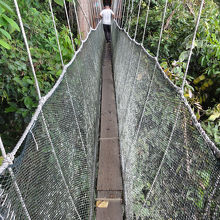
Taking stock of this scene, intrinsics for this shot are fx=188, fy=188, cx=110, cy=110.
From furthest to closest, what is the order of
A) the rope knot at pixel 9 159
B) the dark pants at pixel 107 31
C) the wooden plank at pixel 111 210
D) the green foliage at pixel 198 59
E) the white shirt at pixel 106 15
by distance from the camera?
1. the dark pants at pixel 107 31
2. the white shirt at pixel 106 15
3. the green foliage at pixel 198 59
4. the wooden plank at pixel 111 210
5. the rope knot at pixel 9 159

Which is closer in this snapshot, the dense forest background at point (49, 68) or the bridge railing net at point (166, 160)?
the bridge railing net at point (166, 160)

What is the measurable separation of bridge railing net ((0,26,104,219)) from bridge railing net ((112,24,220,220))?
349mm

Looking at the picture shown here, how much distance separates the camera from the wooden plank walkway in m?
1.40

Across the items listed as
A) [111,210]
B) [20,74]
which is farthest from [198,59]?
[20,74]

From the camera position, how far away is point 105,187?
1531 millimetres

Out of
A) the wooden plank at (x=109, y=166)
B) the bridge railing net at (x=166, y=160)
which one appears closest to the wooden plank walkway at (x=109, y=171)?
the wooden plank at (x=109, y=166)

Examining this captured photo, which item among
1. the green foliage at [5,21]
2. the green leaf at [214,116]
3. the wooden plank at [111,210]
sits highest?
the green foliage at [5,21]

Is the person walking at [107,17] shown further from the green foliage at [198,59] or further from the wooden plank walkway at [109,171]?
the wooden plank walkway at [109,171]

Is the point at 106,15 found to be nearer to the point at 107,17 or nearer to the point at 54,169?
the point at 107,17

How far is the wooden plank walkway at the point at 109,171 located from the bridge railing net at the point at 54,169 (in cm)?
13

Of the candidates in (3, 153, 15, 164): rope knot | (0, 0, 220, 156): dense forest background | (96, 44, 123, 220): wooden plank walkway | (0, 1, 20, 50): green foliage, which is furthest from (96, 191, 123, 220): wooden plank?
(0, 1, 20, 50): green foliage

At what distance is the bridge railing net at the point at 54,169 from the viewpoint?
604mm

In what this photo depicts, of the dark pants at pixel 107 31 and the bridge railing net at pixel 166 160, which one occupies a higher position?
the bridge railing net at pixel 166 160

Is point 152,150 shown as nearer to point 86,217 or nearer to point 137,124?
point 137,124
